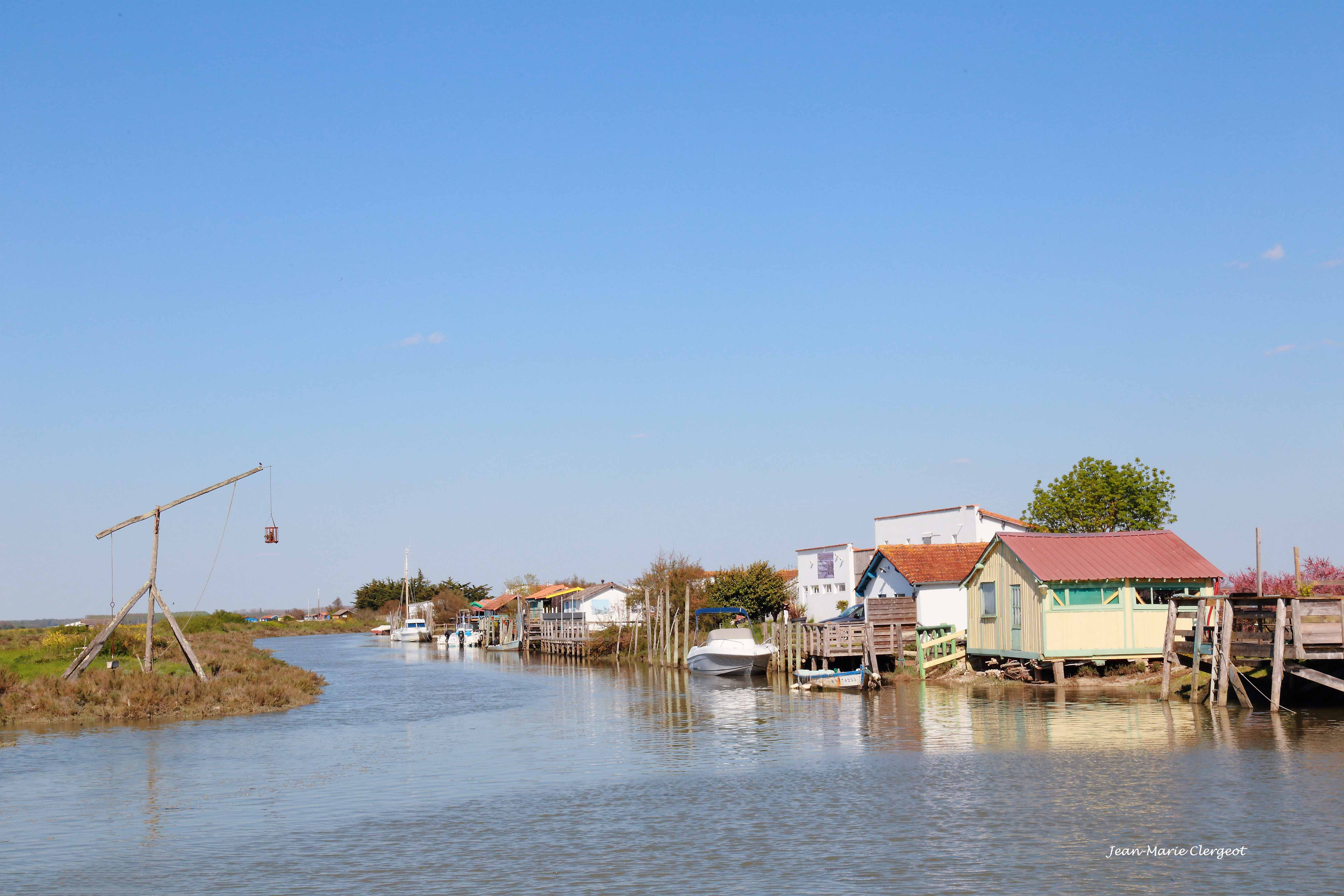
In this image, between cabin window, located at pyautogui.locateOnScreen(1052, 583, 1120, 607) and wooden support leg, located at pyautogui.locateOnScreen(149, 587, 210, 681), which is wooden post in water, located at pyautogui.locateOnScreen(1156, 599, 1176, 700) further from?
wooden support leg, located at pyautogui.locateOnScreen(149, 587, 210, 681)

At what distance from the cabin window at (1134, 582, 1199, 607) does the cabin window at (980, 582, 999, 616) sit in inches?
214

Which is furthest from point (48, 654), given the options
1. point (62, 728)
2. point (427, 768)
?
point (427, 768)

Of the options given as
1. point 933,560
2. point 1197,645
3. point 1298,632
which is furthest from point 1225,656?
point 933,560

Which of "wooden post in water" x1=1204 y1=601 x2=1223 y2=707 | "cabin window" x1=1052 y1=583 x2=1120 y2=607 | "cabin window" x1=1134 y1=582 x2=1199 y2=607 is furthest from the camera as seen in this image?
"cabin window" x1=1134 y1=582 x2=1199 y2=607

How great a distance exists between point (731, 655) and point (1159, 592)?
23.7m

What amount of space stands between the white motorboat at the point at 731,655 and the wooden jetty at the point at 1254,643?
24.1m

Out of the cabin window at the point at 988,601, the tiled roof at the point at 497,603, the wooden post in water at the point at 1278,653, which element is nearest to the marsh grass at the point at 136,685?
the cabin window at the point at 988,601

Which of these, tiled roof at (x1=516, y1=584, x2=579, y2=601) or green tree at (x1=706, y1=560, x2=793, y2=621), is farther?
tiled roof at (x1=516, y1=584, x2=579, y2=601)

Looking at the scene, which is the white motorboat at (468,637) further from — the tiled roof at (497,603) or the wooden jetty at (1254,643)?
the wooden jetty at (1254,643)

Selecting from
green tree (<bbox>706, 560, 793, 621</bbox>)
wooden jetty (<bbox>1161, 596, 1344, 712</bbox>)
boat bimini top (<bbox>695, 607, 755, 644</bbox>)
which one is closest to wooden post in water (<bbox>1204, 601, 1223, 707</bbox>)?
wooden jetty (<bbox>1161, 596, 1344, 712</bbox>)

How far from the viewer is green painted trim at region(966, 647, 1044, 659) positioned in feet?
139

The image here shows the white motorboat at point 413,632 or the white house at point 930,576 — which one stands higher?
the white house at point 930,576

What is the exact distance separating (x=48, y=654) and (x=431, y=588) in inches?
5240

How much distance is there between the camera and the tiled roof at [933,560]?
180 ft
